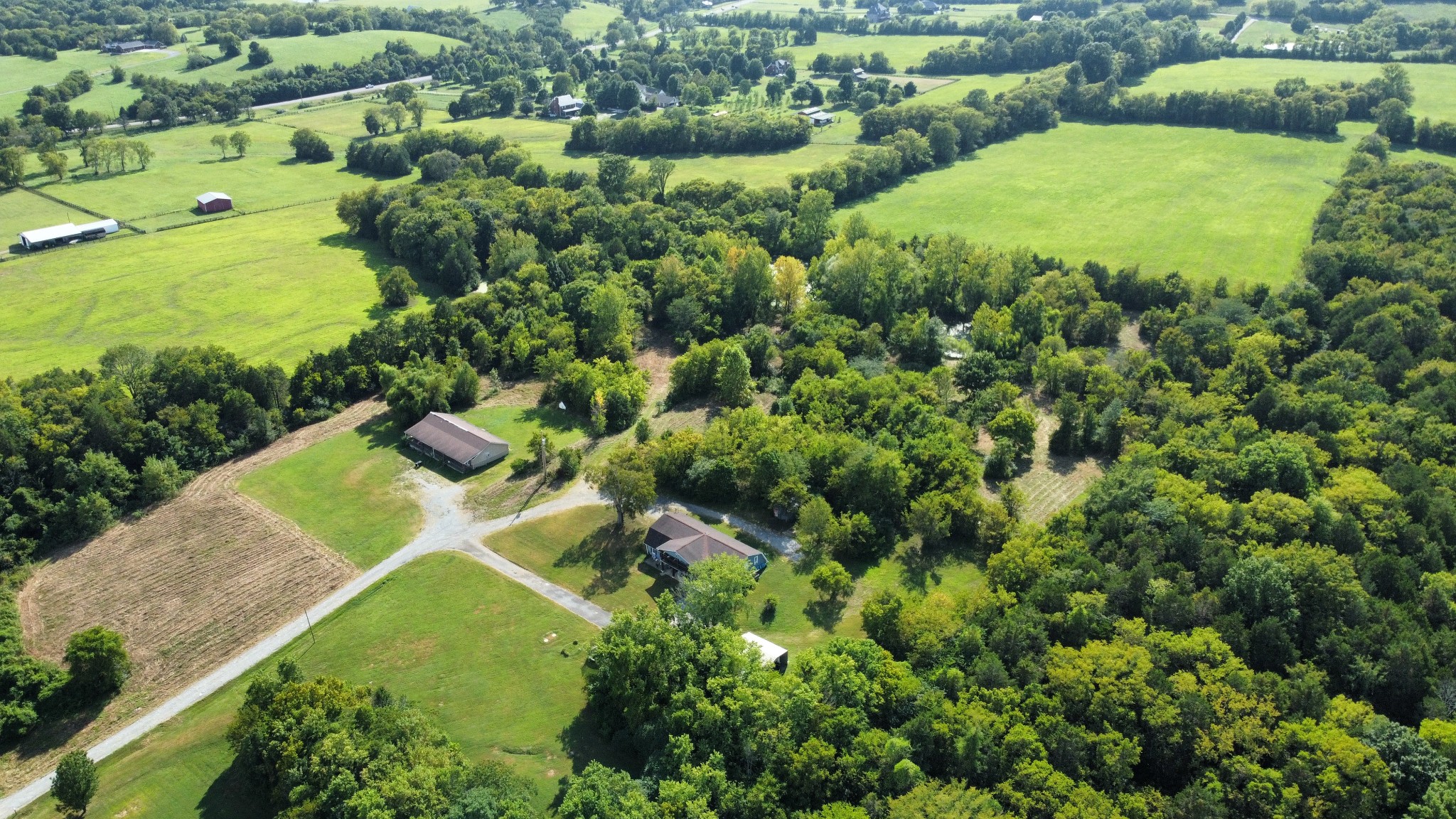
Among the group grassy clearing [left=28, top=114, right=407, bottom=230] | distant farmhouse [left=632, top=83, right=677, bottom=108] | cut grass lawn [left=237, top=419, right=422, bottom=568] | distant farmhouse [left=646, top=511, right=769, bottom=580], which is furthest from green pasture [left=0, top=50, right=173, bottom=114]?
distant farmhouse [left=646, top=511, right=769, bottom=580]

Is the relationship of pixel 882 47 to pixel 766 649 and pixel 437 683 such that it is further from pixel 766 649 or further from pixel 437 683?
pixel 437 683

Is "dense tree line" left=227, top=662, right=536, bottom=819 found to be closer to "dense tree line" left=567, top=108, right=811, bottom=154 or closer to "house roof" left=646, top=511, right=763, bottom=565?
"house roof" left=646, top=511, right=763, bottom=565

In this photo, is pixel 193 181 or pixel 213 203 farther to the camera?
→ pixel 193 181

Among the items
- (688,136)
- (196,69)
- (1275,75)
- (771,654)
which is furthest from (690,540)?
(196,69)

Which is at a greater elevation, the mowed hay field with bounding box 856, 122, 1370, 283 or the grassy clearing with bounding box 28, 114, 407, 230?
the grassy clearing with bounding box 28, 114, 407, 230

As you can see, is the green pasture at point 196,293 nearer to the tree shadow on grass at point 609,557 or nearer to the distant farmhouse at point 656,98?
the tree shadow on grass at point 609,557
